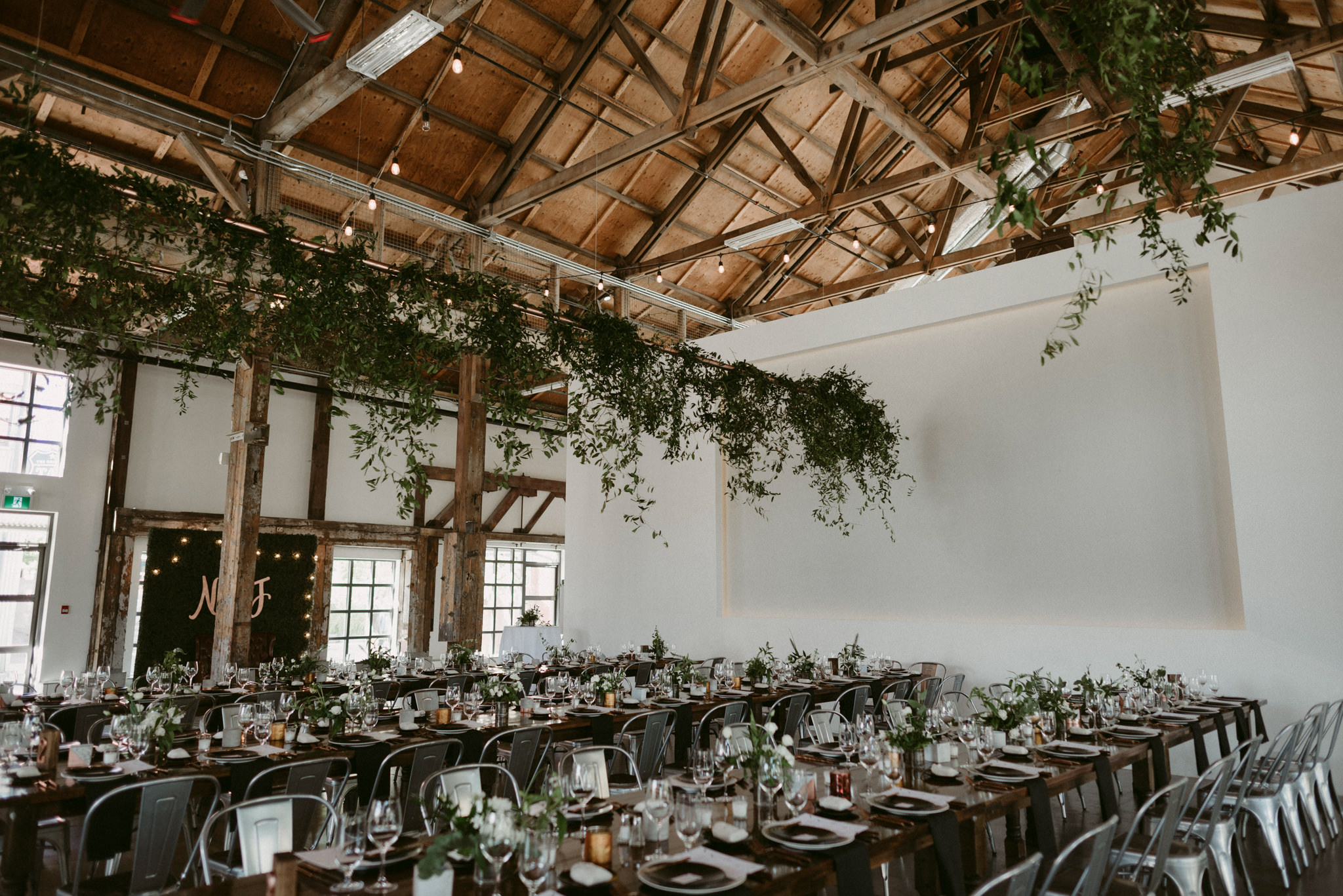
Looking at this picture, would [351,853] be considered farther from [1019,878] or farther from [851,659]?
[851,659]

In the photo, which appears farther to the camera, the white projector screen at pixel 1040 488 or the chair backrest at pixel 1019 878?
the white projector screen at pixel 1040 488

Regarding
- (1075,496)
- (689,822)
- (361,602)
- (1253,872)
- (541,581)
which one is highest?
(1075,496)

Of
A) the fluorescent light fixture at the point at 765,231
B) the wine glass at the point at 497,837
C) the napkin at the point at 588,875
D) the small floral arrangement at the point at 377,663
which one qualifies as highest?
the fluorescent light fixture at the point at 765,231

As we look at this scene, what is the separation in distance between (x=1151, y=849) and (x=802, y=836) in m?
1.70

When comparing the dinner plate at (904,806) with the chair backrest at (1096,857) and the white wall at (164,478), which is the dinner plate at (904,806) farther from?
the white wall at (164,478)

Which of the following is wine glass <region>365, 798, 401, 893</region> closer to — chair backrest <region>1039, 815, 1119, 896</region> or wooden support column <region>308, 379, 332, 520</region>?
chair backrest <region>1039, 815, 1119, 896</region>

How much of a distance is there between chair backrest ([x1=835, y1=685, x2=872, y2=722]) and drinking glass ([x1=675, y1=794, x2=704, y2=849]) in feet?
14.4

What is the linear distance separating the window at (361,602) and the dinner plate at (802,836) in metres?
12.4

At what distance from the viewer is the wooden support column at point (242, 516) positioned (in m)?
9.21

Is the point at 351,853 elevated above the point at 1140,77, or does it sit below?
below

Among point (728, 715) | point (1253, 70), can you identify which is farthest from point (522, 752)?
point (1253, 70)

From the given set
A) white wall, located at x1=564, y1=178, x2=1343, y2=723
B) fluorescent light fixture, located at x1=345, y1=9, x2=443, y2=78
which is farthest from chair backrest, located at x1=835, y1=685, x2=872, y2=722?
fluorescent light fixture, located at x1=345, y1=9, x2=443, y2=78

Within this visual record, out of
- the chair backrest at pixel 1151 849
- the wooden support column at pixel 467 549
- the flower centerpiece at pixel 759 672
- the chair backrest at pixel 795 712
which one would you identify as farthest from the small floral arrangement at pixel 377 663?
the chair backrest at pixel 1151 849

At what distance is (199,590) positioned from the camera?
41.0ft
